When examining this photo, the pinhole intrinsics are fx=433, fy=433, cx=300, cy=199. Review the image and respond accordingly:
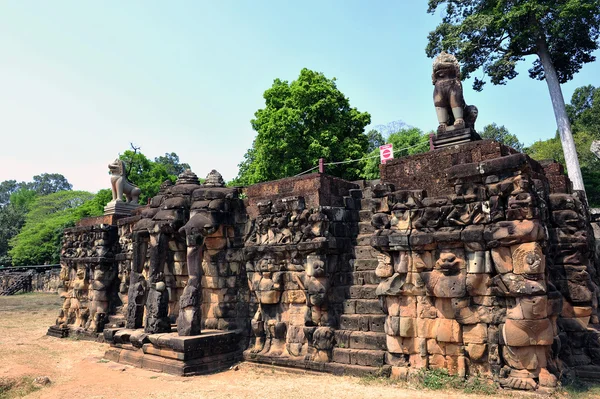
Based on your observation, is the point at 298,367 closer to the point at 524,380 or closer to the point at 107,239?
the point at 524,380

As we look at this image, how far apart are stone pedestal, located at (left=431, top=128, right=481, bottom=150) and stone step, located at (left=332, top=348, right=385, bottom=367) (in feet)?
12.4

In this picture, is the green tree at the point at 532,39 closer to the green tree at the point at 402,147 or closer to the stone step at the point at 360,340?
the green tree at the point at 402,147

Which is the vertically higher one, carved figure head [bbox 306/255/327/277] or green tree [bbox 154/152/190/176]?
green tree [bbox 154/152/190/176]

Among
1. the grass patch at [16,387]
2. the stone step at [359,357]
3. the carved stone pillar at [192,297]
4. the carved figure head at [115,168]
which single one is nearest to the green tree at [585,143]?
the stone step at [359,357]

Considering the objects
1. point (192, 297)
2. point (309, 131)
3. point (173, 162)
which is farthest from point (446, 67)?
point (173, 162)

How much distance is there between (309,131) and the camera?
25.6 metres

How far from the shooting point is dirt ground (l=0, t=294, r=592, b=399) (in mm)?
6738

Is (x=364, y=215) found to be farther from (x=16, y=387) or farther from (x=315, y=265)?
(x=16, y=387)

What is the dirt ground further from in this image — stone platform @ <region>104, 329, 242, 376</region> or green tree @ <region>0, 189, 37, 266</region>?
green tree @ <region>0, 189, 37, 266</region>

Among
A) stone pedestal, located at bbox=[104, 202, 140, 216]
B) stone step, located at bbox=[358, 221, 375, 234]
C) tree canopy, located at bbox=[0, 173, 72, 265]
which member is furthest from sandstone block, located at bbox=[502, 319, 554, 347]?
tree canopy, located at bbox=[0, 173, 72, 265]

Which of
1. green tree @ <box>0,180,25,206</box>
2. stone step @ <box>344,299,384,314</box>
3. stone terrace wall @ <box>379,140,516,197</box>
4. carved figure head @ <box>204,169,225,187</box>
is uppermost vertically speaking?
green tree @ <box>0,180,25,206</box>

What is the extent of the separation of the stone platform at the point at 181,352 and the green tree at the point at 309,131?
16328mm

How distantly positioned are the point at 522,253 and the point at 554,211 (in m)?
2.25

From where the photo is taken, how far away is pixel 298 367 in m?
8.27
